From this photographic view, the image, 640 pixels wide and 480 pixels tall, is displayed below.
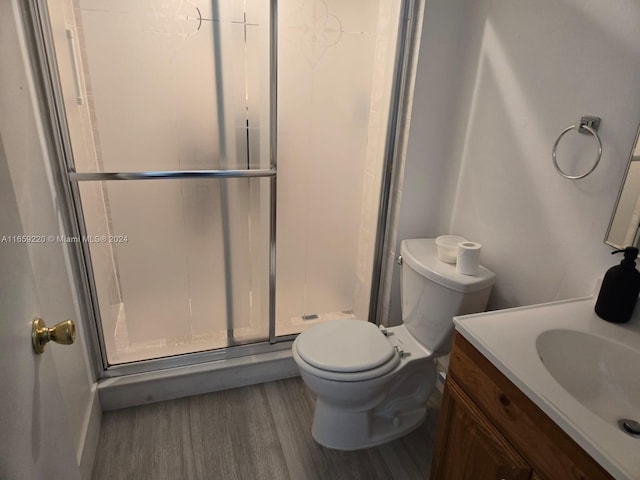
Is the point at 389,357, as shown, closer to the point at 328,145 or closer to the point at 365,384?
the point at 365,384

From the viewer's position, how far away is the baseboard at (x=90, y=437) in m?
1.54

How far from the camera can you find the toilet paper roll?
1533 mm

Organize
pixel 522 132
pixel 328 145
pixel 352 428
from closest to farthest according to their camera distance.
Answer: pixel 522 132 → pixel 352 428 → pixel 328 145

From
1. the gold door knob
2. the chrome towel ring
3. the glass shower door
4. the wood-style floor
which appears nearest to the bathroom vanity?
the chrome towel ring

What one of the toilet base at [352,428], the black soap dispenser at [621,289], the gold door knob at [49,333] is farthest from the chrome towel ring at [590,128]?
the gold door knob at [49,333]

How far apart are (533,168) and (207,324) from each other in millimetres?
1557

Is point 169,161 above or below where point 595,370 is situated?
above

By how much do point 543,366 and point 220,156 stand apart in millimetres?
1366

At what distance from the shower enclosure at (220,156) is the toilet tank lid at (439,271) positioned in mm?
337

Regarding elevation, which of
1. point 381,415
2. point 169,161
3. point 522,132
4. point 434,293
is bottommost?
point 381,415

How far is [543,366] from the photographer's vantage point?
99cm

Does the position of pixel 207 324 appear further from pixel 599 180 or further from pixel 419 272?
pixel 599 180

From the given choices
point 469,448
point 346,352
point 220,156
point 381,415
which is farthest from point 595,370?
point 220,156

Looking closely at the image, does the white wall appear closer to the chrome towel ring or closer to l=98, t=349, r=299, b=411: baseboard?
the chrome towel ring
